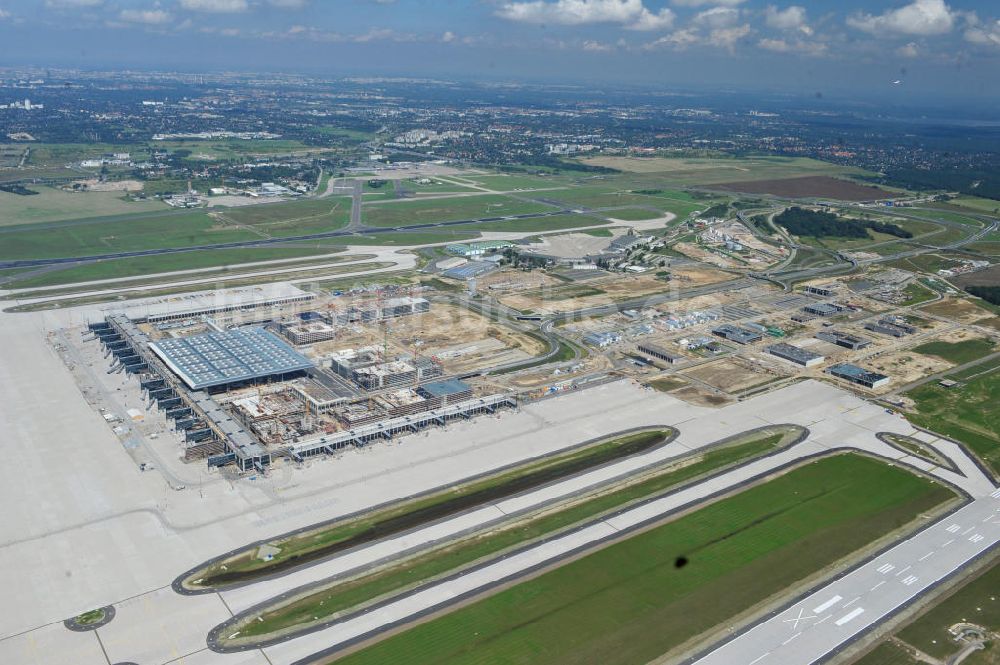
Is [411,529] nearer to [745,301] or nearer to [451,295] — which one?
[451,295]

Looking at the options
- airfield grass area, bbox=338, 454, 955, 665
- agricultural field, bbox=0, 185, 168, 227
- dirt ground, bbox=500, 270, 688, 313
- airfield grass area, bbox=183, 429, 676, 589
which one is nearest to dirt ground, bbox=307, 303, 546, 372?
dirt ground, bbox=500, 270, 688, 313

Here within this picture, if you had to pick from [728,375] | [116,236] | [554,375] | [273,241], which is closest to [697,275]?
[728,375]

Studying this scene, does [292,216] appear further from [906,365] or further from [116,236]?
[906,365]

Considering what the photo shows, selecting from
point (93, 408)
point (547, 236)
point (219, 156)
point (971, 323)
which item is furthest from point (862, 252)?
point (219, 156)

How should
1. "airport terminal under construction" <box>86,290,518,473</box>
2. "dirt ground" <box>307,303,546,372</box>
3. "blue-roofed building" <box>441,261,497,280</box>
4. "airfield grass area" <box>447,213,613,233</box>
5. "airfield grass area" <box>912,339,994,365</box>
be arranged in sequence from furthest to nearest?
1. "airfield grass area" <box>447,213,613,233</box>
2. "blue-roofed building" <box>441,261,497,280</box>
3. "airfield grass area" <box>912,339,994,365</box>
4. "dirt ground" <box>307,303,546,372</box>
5. "airport terminal under construction" <box>86,290,518,473</box>

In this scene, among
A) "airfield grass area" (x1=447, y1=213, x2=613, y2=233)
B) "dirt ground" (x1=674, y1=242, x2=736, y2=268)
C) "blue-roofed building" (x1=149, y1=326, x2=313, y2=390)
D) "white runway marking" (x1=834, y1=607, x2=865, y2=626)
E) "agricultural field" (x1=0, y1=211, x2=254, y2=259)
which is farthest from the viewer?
"airfield grass area" (x1=447, y1=213, x2=613, y2=233)

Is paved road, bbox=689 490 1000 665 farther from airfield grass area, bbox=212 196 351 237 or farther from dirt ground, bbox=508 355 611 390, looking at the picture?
airfield grass area, bbox=212 196 351 237
